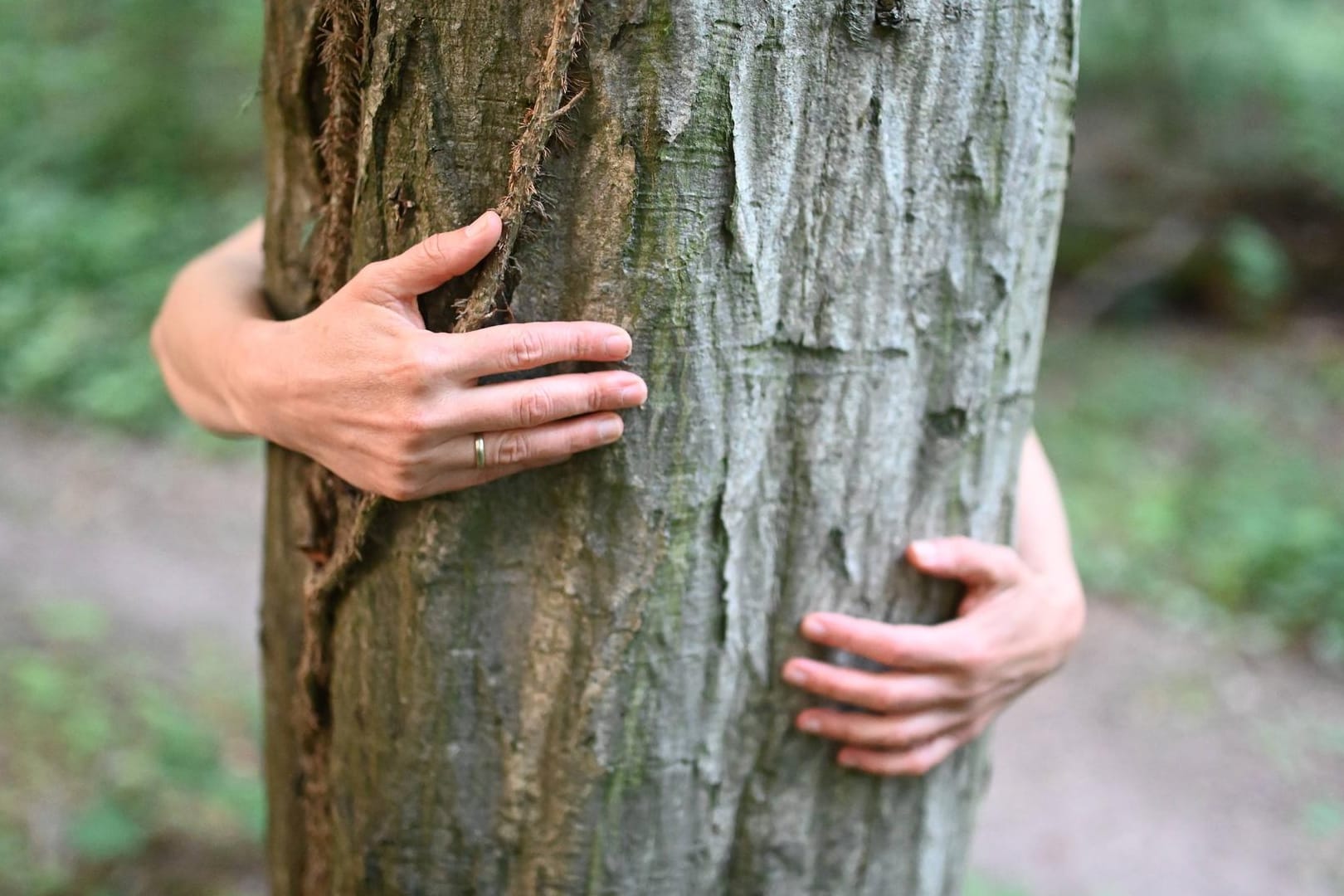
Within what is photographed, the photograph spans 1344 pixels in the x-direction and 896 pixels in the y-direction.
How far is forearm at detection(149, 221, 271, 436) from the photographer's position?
137 centimetres

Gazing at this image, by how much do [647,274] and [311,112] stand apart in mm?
551

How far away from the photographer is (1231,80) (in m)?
8.94

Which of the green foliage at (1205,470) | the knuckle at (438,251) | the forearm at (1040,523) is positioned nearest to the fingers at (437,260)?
the knuckle at (438,251)

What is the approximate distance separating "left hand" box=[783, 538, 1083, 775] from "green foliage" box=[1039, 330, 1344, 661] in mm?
4536

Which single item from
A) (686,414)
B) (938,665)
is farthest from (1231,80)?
(686,414)

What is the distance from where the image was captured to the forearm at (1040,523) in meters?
1.63

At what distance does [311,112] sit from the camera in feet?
4.47

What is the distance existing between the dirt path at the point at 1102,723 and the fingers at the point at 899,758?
2.52 meters

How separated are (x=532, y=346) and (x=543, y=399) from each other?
6cm

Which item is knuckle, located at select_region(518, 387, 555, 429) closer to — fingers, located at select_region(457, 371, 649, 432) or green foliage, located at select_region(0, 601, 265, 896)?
fingers, located at select_region(457, 371, 649, 432)

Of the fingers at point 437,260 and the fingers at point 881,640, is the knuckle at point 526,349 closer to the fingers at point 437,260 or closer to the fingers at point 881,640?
the fingers at point 437,260

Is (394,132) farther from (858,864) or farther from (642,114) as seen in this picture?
(858,864)

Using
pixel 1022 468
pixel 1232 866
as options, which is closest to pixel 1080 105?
pixel 1232 866

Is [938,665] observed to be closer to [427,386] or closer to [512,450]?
[512,450]
